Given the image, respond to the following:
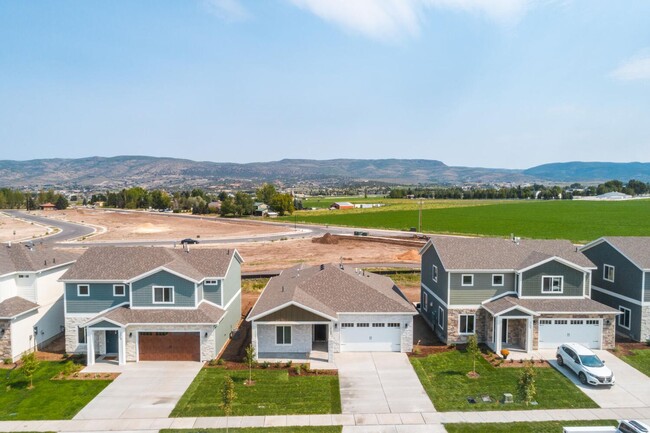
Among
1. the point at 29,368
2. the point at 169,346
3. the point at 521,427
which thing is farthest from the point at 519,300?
the point at 29,368

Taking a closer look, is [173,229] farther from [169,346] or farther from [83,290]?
[169,346]

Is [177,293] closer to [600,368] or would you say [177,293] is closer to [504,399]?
[504,399]

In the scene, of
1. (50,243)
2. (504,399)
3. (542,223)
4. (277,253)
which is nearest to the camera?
(504,399)

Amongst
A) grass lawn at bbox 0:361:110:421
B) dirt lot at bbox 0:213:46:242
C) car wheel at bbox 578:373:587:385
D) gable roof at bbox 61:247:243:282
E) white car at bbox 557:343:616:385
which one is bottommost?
dirt lot at bbox 0:213:46:242

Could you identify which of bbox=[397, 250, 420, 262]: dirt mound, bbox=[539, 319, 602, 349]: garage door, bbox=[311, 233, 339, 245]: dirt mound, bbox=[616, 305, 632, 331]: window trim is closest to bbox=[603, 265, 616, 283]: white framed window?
bbox=[616, 305, 632, 331]: window trim

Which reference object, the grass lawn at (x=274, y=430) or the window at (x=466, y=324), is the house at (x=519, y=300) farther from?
the grass lawn at (x=274, y=430)

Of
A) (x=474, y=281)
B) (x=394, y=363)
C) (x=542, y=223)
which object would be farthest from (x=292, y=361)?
(x=542, y=223)

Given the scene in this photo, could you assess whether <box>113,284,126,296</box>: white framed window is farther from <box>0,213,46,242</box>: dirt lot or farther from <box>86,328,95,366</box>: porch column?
<box>0,213,46,242</box>: dirt lot
